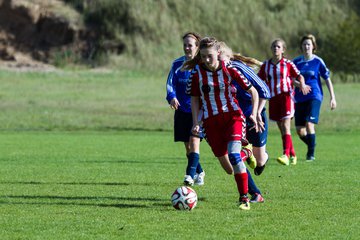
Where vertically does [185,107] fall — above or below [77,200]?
above

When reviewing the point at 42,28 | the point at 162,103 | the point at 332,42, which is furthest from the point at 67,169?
the point at 332,42

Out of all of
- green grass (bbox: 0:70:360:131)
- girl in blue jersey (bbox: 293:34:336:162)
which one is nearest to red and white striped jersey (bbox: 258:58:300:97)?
girl in blue jersey (bbox: 293:34:336:162)

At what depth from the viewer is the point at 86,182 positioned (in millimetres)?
11758

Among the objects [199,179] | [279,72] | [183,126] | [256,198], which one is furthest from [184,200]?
[279,72]

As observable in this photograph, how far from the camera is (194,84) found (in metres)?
9.33

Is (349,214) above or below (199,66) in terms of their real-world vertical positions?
below

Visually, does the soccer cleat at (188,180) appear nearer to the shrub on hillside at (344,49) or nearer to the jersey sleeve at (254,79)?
the jersey sleeve at (254,79)

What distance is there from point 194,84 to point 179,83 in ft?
8.23

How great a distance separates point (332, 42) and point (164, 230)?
165ft

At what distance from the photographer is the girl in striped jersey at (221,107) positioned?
29.5 feet

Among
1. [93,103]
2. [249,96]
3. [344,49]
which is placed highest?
[344,49]

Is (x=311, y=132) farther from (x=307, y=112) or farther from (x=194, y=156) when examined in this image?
(x=194, y=156)

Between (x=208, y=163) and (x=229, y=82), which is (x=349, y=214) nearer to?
(x=229, y=82)

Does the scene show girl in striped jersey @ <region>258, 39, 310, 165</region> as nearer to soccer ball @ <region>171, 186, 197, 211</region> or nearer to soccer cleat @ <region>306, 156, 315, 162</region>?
soccer cleat @ <region>306, 156, 315, 162</region>
